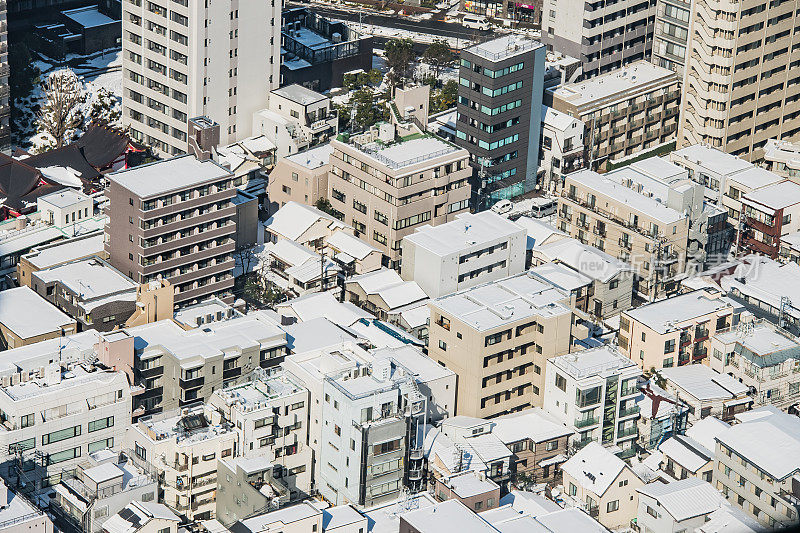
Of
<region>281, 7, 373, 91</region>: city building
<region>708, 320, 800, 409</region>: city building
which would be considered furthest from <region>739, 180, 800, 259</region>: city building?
<region>281, 7, 373, 91</region>: city building

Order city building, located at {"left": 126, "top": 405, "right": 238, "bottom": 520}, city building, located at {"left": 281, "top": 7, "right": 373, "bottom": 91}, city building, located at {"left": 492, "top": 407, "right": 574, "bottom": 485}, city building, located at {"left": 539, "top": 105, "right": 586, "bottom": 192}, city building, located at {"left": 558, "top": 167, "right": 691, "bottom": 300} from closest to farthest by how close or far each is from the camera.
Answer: city building, located at {"left": 126, "top": 405, "right": 238, "bottom": 520} → city building, located at {"left": 492, "top": 407, "right": 574, "bottom": 485} → city building, located at {"left": 558, "top": 167, "right": 691, "bottom": 300} → city building, located at {"left": 539, "top": 105, "right": 586, "bottom": 192} → city building, located at {"left": 281, "top": 7, "right": 373, "bottom": 91}

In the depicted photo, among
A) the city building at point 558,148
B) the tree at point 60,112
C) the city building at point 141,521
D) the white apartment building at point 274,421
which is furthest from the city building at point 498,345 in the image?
the tree at point 60,112

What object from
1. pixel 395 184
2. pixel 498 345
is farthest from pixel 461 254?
pixel 498 345

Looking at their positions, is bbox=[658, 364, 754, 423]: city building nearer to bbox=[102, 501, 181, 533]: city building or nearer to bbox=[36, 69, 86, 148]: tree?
bbox=[102, 501, 181, 533]: city building

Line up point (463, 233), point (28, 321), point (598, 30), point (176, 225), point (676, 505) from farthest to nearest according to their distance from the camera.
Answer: point (598, 30)
point (463, 233)
point (176, 225)
point (28, 321)
point (676, 505)

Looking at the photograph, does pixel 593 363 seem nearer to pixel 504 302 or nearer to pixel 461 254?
pixel 504 302

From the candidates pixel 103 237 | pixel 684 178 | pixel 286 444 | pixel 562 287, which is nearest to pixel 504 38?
pixel 684 178

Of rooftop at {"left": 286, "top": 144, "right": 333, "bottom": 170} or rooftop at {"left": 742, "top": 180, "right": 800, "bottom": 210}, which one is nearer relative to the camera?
rooftop at {"left": 742, "top": 180, "right": 800, "bottom": 210}
